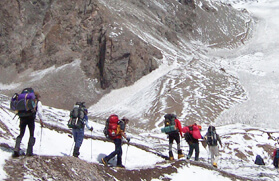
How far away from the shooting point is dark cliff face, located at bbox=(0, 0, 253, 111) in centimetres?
4828

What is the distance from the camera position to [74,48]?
2099 inches

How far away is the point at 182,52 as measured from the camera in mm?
62219

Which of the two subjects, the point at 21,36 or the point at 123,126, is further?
the point at 21,36

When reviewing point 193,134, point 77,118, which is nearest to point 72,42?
point 193,134

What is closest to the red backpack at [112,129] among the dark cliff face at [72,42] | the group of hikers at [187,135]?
the group of hikers at [187,135]

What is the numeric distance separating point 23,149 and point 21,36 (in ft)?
160

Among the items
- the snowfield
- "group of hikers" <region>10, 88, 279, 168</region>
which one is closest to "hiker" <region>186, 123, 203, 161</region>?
"group of hikers" <region>10, 88, 279, 168</region>

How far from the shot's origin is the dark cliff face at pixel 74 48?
48281 millimetres

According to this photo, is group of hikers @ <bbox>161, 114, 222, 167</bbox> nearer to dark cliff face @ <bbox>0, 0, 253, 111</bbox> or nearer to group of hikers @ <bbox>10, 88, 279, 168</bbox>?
group of hikers @ <bbox>10, 88, 279, 168</bbox>

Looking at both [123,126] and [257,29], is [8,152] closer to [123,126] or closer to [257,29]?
[123,126]

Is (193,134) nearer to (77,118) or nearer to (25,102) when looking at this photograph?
(77,118)

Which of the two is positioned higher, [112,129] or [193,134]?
[112,129]

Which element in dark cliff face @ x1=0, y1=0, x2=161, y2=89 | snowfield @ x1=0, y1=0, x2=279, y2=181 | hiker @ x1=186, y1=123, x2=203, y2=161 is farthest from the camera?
dark cliff face @ x1=0, y1=0, x2=161, y2=89

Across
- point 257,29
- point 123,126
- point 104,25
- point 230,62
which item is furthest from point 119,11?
point 123,126
